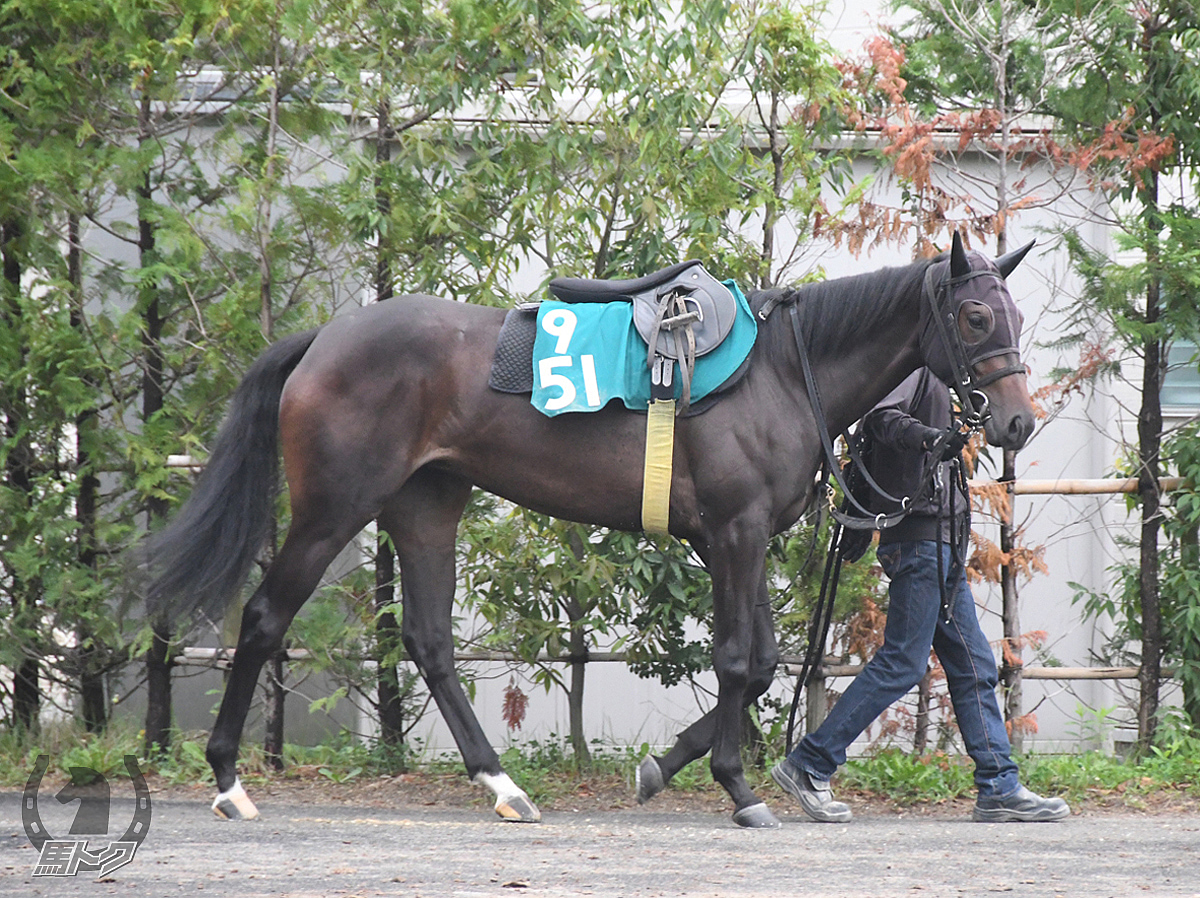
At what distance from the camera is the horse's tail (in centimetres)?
511

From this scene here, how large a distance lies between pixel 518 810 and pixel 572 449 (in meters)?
1.43

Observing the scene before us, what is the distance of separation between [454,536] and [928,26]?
3499mm

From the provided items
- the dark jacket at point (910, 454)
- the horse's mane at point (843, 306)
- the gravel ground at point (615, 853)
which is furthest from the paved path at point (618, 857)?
the horse's mane at point (843, 306)

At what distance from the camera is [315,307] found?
245 inches

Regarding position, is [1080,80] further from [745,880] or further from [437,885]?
[437,885]

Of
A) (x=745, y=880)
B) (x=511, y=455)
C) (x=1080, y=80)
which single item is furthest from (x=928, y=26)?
(x=745, y=880)

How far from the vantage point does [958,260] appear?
462cm

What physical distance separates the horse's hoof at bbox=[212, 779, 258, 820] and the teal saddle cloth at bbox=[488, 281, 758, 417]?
1.87m

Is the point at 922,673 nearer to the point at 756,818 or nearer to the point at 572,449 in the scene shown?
the point at 756,818

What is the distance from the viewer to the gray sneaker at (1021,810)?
16.5ft

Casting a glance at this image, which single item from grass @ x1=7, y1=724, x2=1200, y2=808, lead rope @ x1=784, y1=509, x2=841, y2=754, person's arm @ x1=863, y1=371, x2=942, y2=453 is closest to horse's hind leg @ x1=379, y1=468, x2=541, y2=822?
grass @ x1=7, y1=724, x2=1200, y2=808

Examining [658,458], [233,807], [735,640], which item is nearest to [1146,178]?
[658,458]

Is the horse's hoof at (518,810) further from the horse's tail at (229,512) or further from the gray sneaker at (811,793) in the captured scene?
the horse's tail at (229,512)

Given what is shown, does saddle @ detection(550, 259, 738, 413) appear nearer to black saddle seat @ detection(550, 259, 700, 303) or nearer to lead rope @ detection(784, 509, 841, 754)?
black saddle seat @ detection(550, 259, 700, 303)
